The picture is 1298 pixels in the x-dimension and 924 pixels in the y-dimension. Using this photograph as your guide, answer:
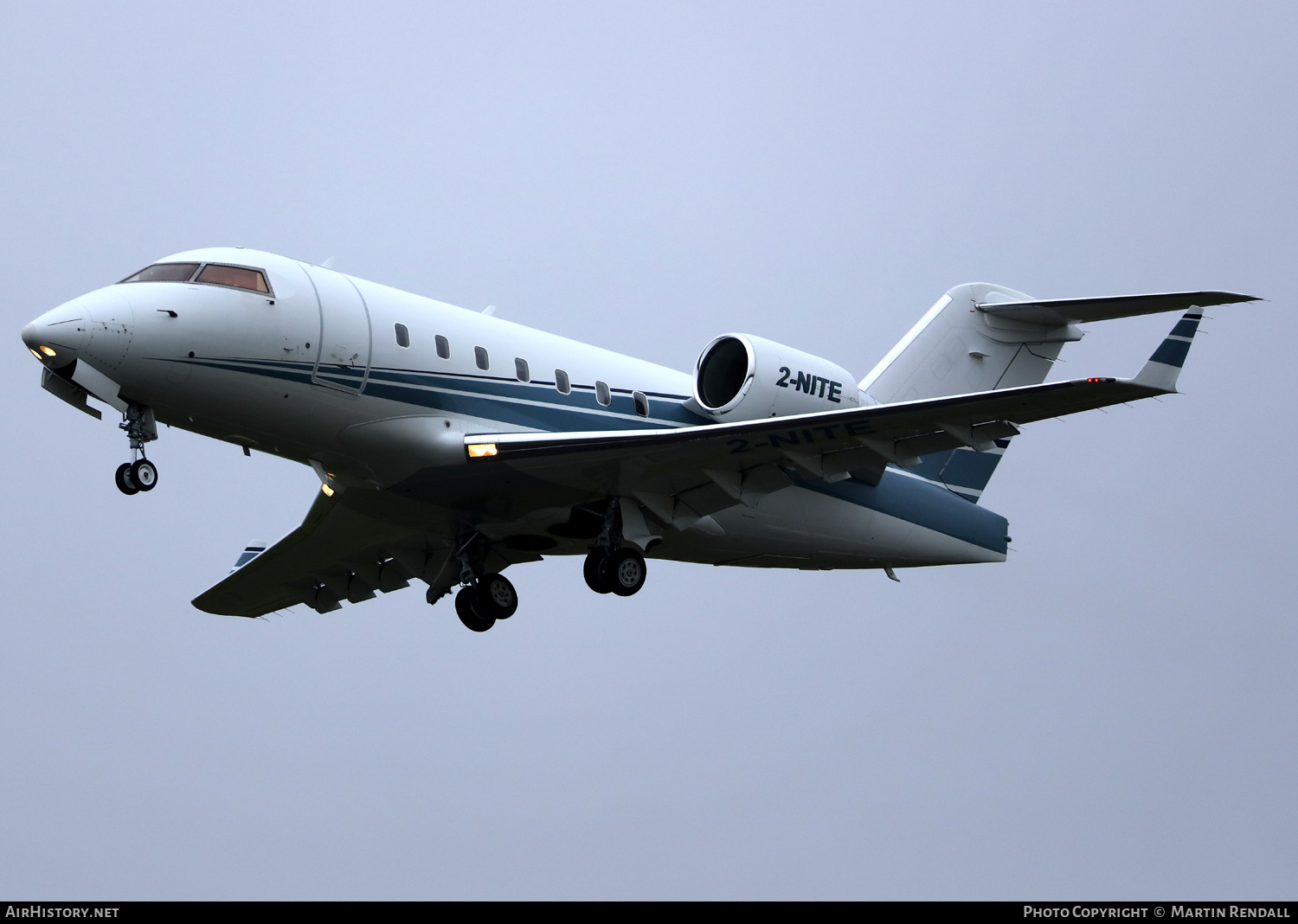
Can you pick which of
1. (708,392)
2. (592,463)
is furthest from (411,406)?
(708,392)

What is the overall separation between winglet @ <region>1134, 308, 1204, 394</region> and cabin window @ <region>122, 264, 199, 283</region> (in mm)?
10097

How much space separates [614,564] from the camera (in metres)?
18.6

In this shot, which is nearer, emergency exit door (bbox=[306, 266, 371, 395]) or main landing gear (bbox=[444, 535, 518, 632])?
emergency exit door (bbox=[306, 266, 371, 395])

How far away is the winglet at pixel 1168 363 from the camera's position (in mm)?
15320

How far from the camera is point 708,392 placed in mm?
19438

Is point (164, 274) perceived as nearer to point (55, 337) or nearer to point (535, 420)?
point (55, 337)

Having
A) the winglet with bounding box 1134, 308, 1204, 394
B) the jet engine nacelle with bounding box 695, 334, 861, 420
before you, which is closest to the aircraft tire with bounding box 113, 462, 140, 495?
the jet engine nacelle with bounding box 695, 334, 861, 420

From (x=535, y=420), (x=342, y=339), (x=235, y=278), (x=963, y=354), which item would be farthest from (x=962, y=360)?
(x=235, y=278)

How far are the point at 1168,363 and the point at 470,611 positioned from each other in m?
→ 9.57

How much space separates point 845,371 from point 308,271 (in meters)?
7.18

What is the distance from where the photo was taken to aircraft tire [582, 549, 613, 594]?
18531mm

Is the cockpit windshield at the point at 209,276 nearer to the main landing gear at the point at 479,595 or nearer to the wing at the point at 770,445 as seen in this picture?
the wing at the point at 770,445

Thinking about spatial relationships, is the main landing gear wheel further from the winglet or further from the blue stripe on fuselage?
the winglet
